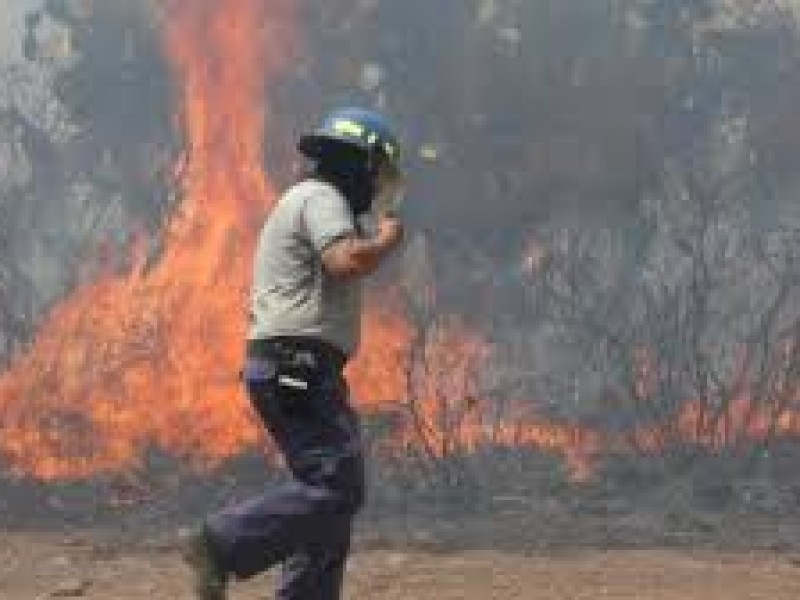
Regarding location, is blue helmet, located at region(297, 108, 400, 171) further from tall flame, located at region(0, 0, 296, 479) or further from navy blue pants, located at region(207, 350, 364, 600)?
tall flame, located at region(0, 0, 296, 479)

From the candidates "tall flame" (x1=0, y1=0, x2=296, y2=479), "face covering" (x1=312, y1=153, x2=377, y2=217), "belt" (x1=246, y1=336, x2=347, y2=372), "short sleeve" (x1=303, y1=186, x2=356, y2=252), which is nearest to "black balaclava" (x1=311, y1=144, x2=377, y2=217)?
"face covering" (x1=312, y1=153, x2=377, y2=217)

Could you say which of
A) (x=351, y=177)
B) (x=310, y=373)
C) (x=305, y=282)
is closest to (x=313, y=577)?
(x=310, y=373)

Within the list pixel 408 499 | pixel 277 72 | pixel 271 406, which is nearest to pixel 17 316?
pixel 277 72

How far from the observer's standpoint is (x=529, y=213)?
12164mm

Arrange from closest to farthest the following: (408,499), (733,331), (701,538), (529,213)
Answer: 1. (701,538)
2. (408,499)
3. (733,331)
4. (529,213)

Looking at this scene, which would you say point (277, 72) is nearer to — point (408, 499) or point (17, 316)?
point (17, 316)

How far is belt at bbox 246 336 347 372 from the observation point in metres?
5.47

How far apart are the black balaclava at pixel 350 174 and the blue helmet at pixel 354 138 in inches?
1.0

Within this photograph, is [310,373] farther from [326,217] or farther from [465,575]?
[465,575]

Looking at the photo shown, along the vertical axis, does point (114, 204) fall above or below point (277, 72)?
below

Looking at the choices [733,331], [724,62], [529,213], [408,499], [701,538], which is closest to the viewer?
[701,538]

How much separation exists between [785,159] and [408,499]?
460 centimetres

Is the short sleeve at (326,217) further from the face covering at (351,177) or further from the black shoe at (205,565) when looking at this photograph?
the black shoe at (205,565)

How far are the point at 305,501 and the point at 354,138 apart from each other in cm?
133
